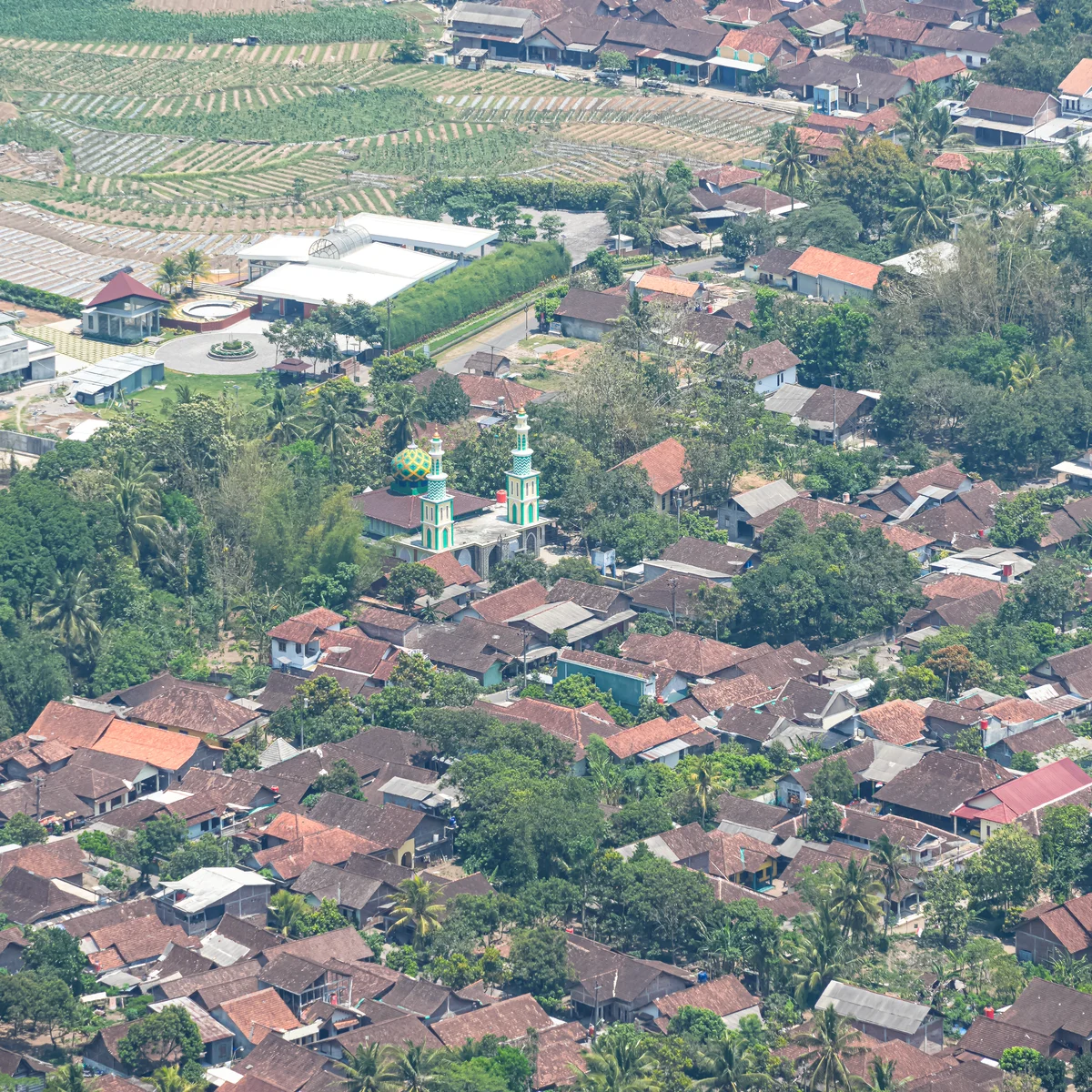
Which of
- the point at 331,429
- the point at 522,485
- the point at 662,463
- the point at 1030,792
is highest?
the point at 331,429

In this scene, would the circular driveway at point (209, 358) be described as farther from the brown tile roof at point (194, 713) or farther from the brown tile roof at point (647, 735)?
the brown tile roof at point (647, 735)

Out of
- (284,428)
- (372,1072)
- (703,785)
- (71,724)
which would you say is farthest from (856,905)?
(284,428)

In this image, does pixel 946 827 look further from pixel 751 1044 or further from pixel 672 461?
pixel 672 461

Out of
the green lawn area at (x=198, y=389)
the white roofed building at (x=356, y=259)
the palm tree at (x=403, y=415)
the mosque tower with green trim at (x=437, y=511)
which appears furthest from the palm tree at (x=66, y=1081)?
the white roofed building at (x=356, y=259)

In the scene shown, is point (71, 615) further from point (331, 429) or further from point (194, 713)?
point (331, 429)

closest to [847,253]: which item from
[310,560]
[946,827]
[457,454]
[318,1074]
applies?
[457,454]

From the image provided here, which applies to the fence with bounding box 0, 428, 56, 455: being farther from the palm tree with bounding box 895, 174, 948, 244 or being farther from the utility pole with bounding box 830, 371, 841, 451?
the palm tree with bounding box 895, 174, 948, 244

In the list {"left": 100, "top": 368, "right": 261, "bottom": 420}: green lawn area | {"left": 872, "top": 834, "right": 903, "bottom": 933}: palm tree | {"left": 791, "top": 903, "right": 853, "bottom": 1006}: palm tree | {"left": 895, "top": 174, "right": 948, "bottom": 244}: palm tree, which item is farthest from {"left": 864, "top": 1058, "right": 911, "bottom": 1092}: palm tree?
{"left": 895, "top": 174, "right": 948, "bottom": 244}: palm tree
